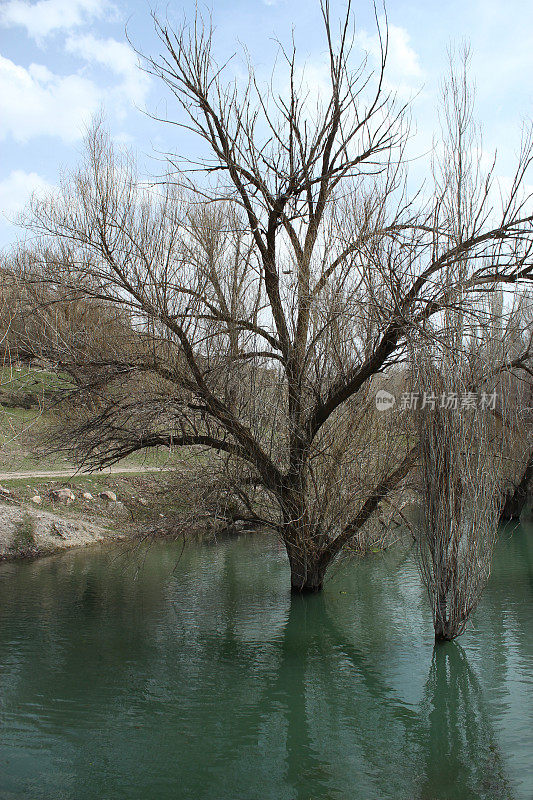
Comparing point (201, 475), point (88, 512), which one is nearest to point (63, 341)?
point (201, 475)

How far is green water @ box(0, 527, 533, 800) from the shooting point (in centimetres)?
462

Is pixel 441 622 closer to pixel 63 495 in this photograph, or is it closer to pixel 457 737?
pixel 457 737

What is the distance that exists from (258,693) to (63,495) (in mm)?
9138

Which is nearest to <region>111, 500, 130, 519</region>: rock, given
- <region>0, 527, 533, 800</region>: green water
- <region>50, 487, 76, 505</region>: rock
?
<region>50, 487, 76, 505</region>: rock

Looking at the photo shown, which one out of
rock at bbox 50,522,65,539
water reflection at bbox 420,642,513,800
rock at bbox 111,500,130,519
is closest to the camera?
water reflection at bbox 420,642,513,800

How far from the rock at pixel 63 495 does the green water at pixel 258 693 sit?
3987 mm

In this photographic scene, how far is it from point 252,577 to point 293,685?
442 cm

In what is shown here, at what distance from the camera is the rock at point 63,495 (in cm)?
1412

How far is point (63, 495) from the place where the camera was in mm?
14234

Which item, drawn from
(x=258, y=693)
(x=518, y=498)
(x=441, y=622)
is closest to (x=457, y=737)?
(x=441, y=622)

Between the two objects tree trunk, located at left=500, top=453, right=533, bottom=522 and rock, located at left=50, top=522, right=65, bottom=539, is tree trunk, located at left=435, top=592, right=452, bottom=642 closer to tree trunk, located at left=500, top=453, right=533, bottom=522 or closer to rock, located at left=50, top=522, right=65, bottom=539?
rock, located at left=50, top=522, right=65, bottom=539

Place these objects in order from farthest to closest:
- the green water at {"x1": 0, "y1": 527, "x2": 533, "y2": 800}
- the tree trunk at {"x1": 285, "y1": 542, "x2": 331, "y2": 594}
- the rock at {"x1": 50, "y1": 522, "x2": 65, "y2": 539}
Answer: the rock at {"x1": 50, "y1": 522, "x2": 65, "y2": 539} → the tree trunk at {"x1": 285, "y1": 542, "x2": 331, "y2": 594} → the green water at {"x1": 0, "y1": 527, "x2": 533, "y2": 800}

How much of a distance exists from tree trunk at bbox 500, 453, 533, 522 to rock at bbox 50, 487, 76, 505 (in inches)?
392

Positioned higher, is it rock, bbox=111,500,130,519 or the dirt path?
the dirt path
